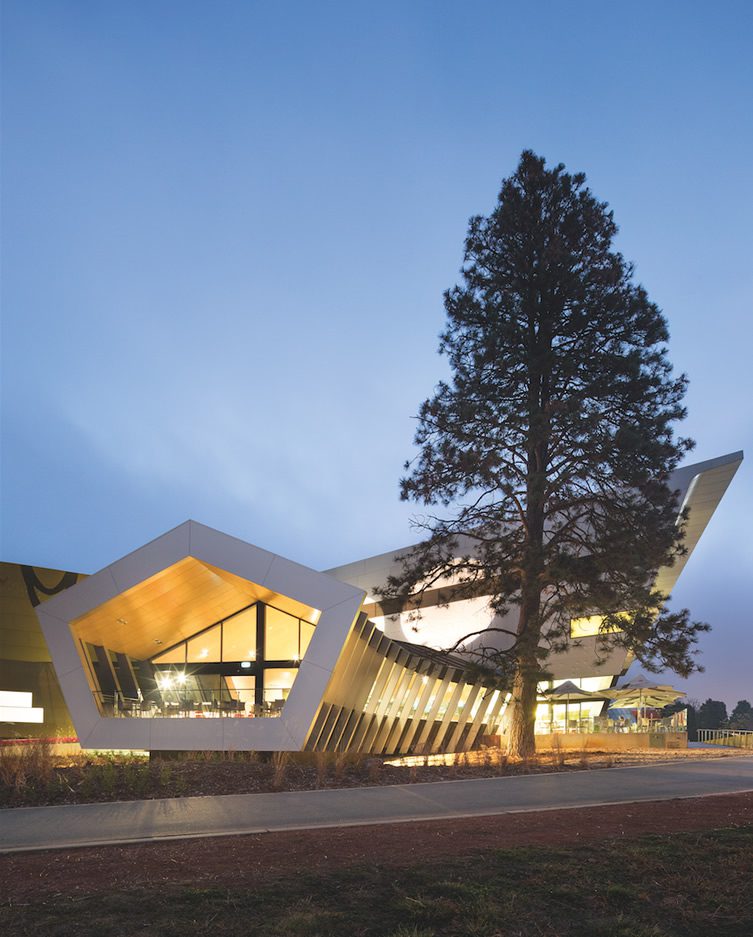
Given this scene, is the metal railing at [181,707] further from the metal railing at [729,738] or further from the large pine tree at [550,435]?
the metal railing at [729,738]

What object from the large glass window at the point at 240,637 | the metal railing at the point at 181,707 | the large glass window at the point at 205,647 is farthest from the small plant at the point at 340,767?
the large glass window at the point at 205,647

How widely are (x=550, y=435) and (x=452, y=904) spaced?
1727 cm

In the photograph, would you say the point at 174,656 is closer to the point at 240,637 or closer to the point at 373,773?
the point at 240,637

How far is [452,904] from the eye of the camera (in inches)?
208

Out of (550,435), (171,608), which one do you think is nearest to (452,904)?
(550,435)

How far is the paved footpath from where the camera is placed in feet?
27.9

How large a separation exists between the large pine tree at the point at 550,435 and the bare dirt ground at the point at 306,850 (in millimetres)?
11104

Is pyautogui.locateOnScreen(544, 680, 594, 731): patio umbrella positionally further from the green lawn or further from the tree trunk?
the green lawn

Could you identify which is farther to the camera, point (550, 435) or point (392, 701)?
point (392, 701)

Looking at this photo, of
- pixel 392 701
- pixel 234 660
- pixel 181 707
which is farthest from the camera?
pixel 234 660

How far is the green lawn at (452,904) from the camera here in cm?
489

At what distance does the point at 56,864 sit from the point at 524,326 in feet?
66.2

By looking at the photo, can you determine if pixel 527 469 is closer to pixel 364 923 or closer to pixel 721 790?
pixel 721 790

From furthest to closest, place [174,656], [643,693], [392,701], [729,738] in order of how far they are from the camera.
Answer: [729,738] → [643,693] → [174,656] → [392,701]
